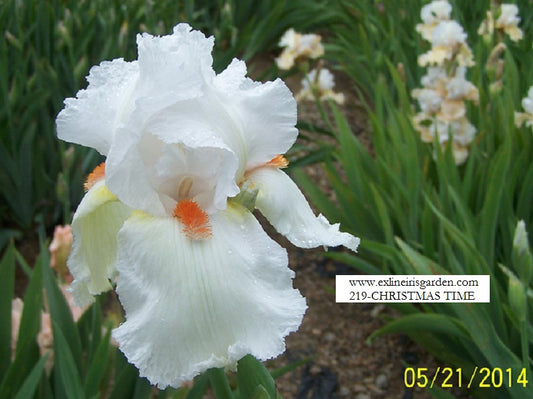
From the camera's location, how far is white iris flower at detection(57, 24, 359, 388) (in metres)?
0.71

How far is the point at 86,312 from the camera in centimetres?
144

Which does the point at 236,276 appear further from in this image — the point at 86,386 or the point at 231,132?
the point at 86,386

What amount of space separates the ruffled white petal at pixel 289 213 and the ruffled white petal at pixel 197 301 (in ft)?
0.25

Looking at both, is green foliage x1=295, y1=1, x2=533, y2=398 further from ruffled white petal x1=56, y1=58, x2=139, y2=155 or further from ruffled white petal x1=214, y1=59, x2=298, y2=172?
ruffled white petal x1=56, y1=58, x2=139, y2=155

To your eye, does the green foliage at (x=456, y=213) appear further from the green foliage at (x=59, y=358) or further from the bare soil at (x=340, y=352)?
the green foliage at (x=59, y=358)

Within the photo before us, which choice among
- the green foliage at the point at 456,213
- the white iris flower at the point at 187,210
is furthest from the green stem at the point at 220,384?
the green foliage at the point at 456,213

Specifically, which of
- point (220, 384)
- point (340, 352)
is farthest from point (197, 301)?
point (340, 352)

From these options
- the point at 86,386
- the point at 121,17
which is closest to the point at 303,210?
the point at 86,386

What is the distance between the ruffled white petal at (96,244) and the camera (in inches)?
→ 32.6

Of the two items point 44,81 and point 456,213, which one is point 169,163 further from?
point 44,81

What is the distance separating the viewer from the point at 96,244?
0.84 metres

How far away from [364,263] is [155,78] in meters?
1.47
